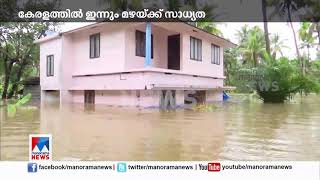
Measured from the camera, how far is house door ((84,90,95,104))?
37.4 ft

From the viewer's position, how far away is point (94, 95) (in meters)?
11.5

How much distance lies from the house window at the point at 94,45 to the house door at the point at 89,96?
1.20m

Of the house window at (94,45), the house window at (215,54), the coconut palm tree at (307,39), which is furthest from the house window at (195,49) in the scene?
the coconut palm tree at (307,39)

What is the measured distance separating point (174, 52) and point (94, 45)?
2897 mm

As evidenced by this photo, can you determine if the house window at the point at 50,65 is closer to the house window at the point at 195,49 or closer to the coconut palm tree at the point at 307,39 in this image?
the house window at the point at 195,49

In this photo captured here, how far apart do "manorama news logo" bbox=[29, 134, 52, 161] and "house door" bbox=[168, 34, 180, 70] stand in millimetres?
9847

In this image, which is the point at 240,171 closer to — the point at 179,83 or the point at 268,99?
the point at 179,83

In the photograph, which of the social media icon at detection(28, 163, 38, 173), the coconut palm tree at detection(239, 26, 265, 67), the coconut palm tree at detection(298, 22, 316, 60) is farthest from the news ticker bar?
the coconut palm tree at detection(298, 22, 316, 60)

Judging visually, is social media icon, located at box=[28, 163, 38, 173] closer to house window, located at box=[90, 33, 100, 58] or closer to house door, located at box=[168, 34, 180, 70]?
house window, located at box=[90, 33, 100, 58]

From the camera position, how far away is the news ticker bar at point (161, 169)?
96.3 inches

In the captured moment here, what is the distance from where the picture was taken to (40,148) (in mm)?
2627

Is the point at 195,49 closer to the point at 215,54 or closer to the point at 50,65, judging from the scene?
the point at 215,54

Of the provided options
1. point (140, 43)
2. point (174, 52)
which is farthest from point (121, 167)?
point (174, 52)

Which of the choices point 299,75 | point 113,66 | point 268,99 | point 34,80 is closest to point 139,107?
point 113,66
